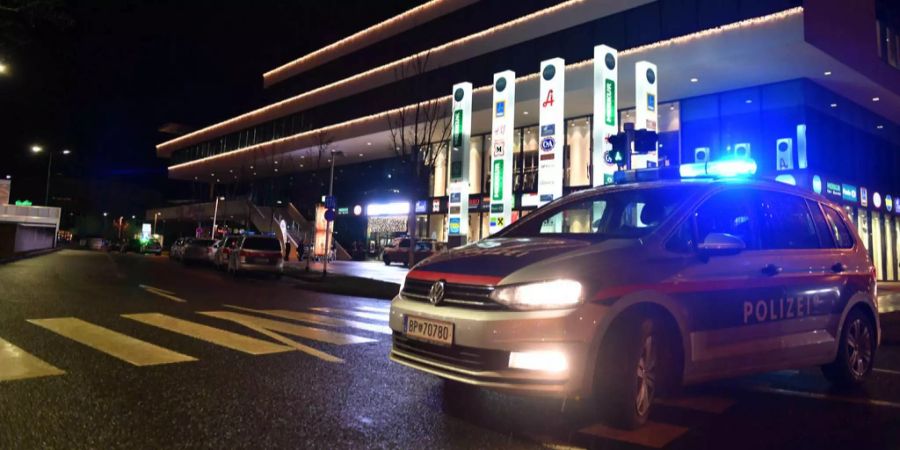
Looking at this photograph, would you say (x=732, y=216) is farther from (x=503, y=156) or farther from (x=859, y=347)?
(x=503, y=156)

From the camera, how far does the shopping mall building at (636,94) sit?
22422 millimetres

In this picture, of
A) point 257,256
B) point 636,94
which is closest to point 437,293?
point 257,256

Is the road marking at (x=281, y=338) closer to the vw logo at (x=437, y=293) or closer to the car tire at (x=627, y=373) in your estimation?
the vw logo at (x=437, y=293)

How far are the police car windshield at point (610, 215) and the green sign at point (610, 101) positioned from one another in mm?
18376

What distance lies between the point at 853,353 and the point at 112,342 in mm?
8346

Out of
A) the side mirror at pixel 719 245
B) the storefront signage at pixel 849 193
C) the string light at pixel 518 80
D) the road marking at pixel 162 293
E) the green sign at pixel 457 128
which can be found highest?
the string light at pixel 518 80

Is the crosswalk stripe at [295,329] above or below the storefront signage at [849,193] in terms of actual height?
below

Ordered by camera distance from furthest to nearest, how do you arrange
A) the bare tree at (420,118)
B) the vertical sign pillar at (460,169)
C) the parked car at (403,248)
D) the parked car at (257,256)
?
the parked car at (403,248) < the vertical sign pillar at (460,169) < the bare tree at (420,118) < the parked car at (257,256)

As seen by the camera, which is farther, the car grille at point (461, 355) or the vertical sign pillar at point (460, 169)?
the vertical sign pillar at point (460, 169)

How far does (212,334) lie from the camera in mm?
7227

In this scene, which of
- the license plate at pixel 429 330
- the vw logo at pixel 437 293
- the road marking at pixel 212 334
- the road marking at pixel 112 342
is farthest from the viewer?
the road marking at pixel 212 334

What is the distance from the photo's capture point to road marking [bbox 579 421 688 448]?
3530mm

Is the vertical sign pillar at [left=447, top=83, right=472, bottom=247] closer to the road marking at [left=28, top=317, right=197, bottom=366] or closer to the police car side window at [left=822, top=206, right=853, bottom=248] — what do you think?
the road marking at [left=28, top=317, right=197, bottom=366]

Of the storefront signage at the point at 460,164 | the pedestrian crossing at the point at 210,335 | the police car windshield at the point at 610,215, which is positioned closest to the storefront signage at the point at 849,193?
the storefront signage at the point at 460,164
